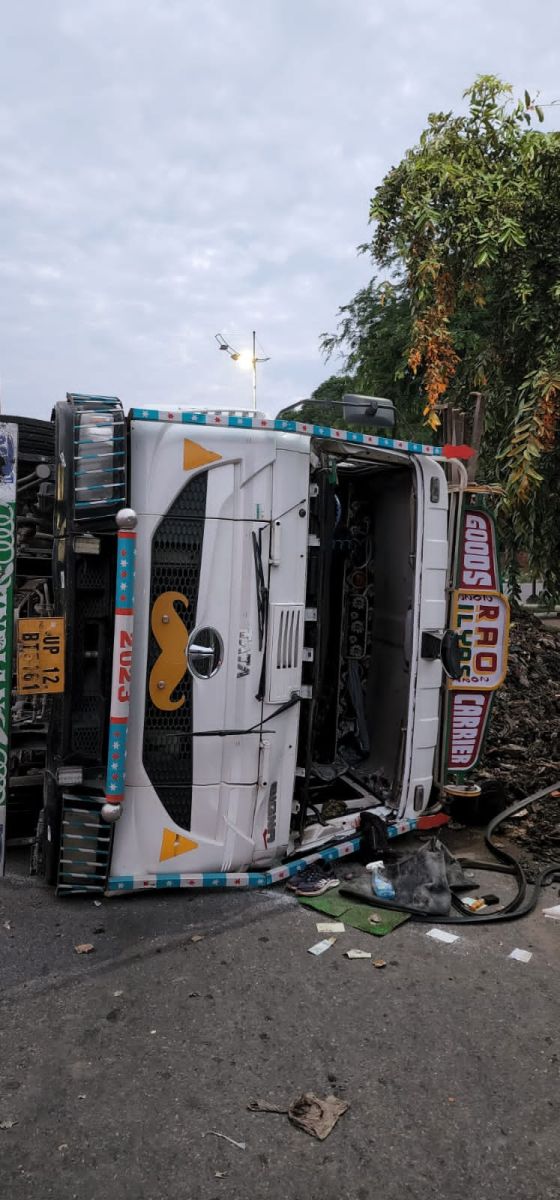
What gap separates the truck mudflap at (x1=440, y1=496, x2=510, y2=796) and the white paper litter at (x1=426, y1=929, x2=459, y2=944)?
108cm

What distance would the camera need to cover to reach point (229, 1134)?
240 cm

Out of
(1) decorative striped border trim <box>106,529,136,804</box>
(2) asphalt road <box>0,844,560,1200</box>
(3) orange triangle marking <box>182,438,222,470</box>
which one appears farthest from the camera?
(3) orange triangle marking <box>182,438,222,470</box>

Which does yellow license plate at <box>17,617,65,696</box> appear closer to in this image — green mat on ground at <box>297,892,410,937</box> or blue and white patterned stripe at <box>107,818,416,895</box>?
blue and white patterned stripe at <box>107,818,416,895</box>

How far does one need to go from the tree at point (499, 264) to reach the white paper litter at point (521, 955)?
11.2ft

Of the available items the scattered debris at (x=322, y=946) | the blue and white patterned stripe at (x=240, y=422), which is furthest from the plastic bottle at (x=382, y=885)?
the blue and white patterned stripe at (x=240, y=422)

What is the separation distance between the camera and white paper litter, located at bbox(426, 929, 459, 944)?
145 inches

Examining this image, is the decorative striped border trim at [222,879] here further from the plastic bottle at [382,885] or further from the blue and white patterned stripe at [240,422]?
the blue and white patterned stripe at [240,422]

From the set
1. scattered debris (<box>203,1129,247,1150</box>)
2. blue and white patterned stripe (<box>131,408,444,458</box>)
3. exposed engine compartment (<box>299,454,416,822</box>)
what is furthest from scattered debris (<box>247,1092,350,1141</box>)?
blue and white patterned stripe (<box>131,408,444,458</box>)

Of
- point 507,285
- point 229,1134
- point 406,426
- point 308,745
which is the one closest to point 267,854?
point 308,745

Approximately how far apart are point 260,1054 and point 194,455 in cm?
261

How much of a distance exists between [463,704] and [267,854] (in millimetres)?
1559

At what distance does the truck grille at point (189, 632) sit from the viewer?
3771 mm

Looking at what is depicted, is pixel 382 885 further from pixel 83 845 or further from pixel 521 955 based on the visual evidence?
pixel 83 845

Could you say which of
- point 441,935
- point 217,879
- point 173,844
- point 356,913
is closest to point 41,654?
point 173,844
